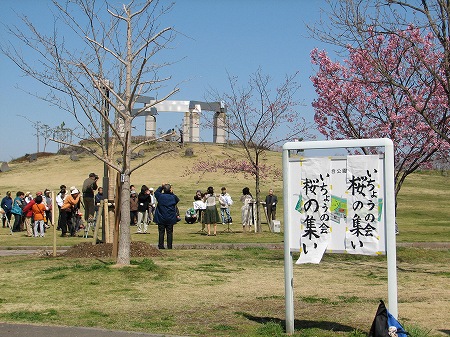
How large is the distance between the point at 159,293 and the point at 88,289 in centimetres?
118

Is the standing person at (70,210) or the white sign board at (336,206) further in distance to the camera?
the standing person at (70,210)

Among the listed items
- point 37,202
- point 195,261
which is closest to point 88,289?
point 195,261

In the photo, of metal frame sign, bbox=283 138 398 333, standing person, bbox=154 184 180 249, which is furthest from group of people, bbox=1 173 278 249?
metal frame sign, bbox=283 138 398 333

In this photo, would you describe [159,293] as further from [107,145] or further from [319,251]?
[107,145]

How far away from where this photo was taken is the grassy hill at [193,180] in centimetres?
4131

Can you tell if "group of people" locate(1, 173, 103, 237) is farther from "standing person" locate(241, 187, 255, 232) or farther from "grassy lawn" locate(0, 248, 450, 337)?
"grassy lawn" locate(0, 248, 450, 337)

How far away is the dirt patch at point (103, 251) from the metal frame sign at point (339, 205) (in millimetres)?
8195

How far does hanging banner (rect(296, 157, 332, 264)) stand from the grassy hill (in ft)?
80.6

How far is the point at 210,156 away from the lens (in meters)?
57.2

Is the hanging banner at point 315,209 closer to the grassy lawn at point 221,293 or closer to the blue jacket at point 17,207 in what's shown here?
the grassy lawn at point 221,293

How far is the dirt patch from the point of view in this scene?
16.2 m

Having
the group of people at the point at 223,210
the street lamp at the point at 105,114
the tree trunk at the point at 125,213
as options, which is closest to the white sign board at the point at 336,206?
the tree trunk at the point at 125,213

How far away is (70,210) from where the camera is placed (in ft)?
84.3

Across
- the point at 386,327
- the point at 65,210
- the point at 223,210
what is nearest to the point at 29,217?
the point at 65,210
